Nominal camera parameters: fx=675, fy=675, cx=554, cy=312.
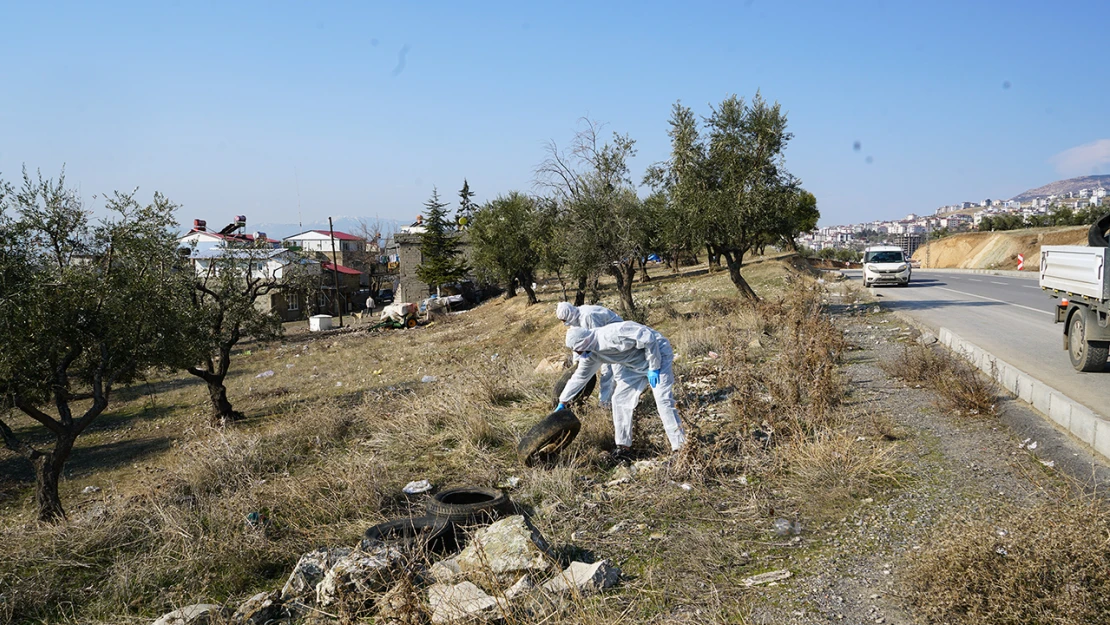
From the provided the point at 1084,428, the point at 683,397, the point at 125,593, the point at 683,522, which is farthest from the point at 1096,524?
the point at 125,593

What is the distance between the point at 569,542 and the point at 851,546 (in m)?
2.06

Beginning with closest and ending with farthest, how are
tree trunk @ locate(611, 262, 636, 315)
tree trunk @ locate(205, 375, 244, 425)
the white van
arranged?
tree trunk @ locate(205, 375, 244, 425)
tree trunk @ locate(611, 262, 636, 315)
the white van

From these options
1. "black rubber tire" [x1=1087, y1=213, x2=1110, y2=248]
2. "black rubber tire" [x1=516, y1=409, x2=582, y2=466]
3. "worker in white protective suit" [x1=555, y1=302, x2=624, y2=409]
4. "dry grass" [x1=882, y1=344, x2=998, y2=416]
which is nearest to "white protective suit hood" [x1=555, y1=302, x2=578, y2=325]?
"worker in white protective suit" [x1=555, y1=302, x2=624, y2=409]

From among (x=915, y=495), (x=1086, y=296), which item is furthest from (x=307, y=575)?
(x=1086, y=296)

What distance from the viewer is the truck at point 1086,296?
323 inches

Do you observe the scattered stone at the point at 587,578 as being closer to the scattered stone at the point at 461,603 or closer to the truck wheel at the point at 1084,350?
the scattered stone at the point at 461,603

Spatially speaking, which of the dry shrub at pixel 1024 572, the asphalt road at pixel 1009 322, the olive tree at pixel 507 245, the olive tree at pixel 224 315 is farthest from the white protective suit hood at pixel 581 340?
the olive tree at pixel 507 245

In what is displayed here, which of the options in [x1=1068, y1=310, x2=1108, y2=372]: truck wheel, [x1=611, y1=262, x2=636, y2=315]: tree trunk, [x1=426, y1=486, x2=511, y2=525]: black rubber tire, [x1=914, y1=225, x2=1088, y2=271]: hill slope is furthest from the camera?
[x1=914, y1=225, x2=1088, y2=271]: hill slope

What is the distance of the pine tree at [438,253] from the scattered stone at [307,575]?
1546 inches

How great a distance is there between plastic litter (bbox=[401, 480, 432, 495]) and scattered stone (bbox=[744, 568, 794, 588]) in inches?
140

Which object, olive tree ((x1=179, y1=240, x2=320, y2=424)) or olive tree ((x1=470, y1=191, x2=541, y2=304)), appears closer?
olive tree ((x1=179, y1=240, x2=320, y2=424))

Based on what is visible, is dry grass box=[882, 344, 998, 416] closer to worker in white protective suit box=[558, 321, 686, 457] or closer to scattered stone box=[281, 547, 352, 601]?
worker in white protective suit box=[558, 321, 686, 457]

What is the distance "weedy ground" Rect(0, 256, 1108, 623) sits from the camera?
4578 mm

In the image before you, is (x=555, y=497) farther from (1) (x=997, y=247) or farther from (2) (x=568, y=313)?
(1) (x=997, y=247)
